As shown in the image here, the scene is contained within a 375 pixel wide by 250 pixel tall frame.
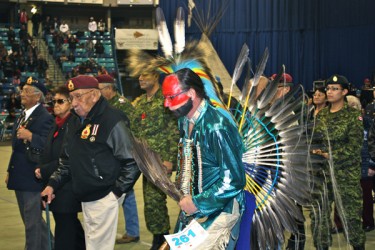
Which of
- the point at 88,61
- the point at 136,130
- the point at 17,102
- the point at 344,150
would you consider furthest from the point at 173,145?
the point at 88,61

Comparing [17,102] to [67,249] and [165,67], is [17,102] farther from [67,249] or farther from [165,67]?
[165,67]

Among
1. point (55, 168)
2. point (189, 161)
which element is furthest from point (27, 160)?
point (189, 161)

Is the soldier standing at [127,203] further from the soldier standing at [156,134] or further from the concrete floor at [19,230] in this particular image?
the soldier standing at [156,134]

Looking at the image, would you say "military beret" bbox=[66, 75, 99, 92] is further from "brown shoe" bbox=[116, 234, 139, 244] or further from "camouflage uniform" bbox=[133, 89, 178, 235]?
"brown shoe" bbox=[116, 234, 139, 244]

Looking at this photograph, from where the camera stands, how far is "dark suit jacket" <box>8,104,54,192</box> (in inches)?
204

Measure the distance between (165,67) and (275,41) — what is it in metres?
27.0

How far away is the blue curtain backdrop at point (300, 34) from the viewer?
1054 inches

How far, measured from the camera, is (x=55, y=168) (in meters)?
4.58

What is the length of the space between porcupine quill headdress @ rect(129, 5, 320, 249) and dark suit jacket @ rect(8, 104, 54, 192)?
6.48 feet

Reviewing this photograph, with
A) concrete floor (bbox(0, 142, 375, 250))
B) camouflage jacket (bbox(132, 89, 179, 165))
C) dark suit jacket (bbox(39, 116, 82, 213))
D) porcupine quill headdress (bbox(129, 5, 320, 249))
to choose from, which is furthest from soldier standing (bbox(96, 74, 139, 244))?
porcupine quill headdress (bbox(129, 5, 320, 249))

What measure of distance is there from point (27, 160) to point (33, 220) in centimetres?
46

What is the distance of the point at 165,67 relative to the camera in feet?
10.9

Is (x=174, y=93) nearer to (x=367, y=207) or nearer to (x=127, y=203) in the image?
(x=127, y=203)

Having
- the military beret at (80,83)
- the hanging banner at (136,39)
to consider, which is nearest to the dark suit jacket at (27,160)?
the military beret at (80,83)
